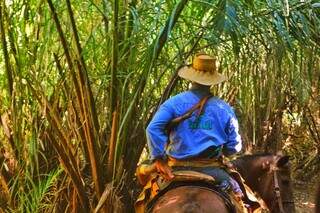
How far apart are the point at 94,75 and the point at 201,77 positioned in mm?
954

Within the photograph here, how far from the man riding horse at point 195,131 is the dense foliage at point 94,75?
1.37 ft

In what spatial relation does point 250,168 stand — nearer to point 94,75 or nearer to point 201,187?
point 201,187

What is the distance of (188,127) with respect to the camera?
13.1ft

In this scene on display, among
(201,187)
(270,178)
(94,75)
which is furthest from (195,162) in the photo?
(94,75)

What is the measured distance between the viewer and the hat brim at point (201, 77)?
408cm

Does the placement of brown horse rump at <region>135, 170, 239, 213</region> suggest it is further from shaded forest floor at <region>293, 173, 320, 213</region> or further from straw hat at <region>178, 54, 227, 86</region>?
shaded forest floor at <region>293, 173, 320, 213</region>

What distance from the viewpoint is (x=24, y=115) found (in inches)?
182

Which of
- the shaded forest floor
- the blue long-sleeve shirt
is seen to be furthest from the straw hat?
the shaded forest floor

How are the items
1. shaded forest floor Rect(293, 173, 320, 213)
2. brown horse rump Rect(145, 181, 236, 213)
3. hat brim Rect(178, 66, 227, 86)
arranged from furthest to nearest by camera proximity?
shaded forest floor Rect(293, 173, 320, 213), hat brim Rect(178, 66, 227, 86), brown horse rump Rect(145, 181, 236, 213)

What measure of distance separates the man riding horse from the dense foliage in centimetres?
42

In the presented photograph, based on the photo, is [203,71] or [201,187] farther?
[203,71]

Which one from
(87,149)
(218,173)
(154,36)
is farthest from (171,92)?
(218,173)

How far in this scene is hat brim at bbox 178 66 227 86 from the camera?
13.4 ft

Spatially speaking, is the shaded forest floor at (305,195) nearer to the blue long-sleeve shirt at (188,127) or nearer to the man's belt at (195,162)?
the man's belt at (195,162)
